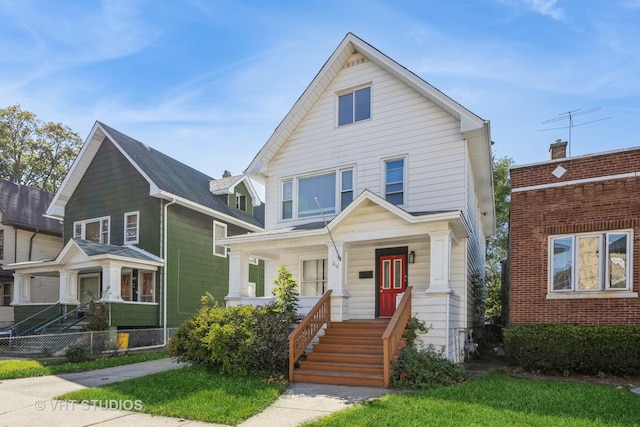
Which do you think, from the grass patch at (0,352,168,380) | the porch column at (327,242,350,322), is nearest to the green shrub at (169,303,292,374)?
the porch column at (327,242,350,322)

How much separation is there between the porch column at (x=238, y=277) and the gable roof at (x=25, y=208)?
15619 millimetres

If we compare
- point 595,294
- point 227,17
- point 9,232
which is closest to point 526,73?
point 595,294

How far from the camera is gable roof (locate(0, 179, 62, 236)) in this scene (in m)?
22.5

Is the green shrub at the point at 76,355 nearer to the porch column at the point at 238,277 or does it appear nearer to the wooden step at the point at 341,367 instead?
the porch column at the point at 238,277

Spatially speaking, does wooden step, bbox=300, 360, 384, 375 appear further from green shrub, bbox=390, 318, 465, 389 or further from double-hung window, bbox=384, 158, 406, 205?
double-hung window, bbox=384, 158, 406, 205

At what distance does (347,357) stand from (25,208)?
22045 mm

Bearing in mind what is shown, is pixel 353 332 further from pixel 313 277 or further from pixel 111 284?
pixel 111 284

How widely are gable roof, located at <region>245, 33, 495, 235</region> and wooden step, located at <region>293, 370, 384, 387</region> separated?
22.7ft

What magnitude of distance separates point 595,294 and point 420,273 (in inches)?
163

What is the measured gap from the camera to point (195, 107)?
14.0 meters

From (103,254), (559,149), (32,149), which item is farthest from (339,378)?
(32,149)

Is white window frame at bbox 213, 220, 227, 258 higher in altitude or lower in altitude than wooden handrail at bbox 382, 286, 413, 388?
higher

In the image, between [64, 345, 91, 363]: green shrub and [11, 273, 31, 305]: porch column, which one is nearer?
[64, 345, 91, 363]: green shrub

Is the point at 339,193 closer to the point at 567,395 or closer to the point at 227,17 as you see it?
the point at 227,17
